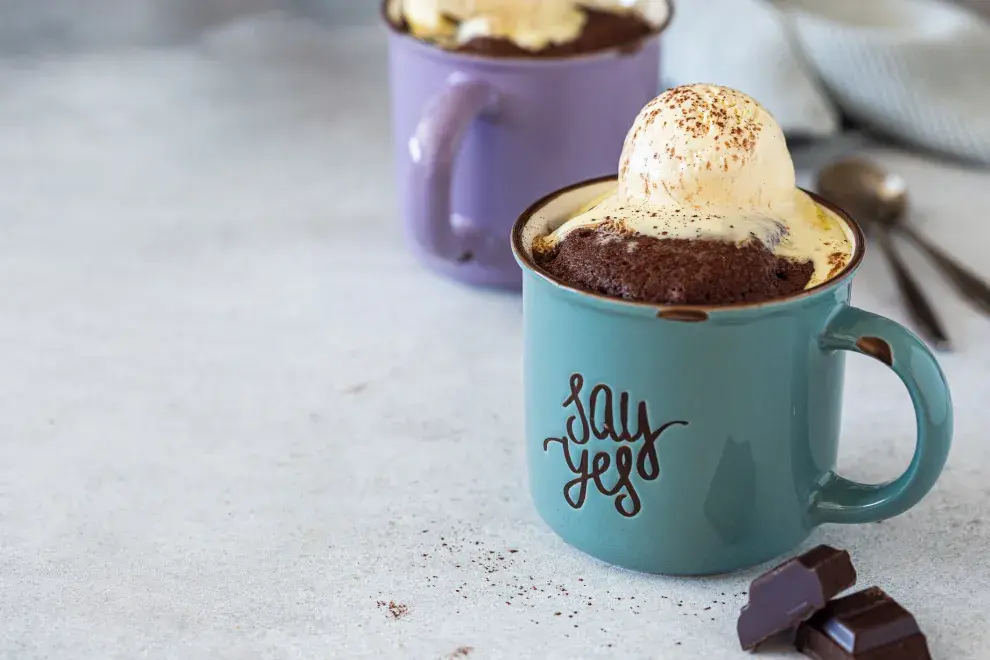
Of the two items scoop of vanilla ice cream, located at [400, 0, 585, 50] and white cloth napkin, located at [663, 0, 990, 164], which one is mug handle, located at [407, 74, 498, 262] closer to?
scoop of vanilla ice cream, located at [400, 0, 585, 50]

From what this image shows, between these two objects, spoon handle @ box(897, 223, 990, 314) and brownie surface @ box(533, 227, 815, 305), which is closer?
brownie surface @ box(533, 227, 815, 305)

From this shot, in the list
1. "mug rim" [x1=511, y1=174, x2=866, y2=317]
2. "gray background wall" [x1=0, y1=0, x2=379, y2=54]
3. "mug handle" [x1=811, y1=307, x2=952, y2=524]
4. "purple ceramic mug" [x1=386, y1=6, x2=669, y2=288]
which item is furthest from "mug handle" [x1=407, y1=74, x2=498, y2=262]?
"gray background wall" [x1=0, y1=0, x2=379, y2=54]

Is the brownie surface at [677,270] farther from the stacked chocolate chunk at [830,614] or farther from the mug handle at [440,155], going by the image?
the mug handle at [440,155]

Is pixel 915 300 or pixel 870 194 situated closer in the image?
pixel 915 300

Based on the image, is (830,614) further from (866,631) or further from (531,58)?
(531,58)

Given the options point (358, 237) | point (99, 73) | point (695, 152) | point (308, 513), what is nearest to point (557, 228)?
point (695, 152)

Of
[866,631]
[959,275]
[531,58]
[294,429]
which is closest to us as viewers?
[866,631]

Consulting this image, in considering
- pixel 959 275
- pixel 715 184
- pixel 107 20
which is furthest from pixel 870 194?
pixel 107 20
